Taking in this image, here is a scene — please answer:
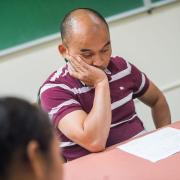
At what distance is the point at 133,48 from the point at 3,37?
910mm

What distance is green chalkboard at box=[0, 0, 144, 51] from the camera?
94.5 inches

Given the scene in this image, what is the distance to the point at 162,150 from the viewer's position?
4.45 feet

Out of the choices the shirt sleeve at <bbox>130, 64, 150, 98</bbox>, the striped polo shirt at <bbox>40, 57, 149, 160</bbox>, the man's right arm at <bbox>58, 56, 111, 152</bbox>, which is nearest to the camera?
the man's right arm at <bbox>58, 56, 111, 152</bbox>

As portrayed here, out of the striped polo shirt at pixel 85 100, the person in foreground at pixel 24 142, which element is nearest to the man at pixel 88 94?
the striped polo shirt at pixel 85 100

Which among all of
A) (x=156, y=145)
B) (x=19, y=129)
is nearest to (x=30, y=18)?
(x=156, y=145)

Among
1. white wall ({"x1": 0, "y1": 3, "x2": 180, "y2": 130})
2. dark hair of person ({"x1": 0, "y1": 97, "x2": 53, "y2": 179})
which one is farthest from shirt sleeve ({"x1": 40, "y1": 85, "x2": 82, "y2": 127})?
dark hair of person ({"x1": 0, "y1": 97, "x2": 53, "y2": 179})

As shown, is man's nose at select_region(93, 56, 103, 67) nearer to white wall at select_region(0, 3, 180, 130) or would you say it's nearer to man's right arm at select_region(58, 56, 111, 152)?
man's right arm at select_region(58, 56, 111, 152)

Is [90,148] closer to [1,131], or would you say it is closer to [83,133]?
[83,133]

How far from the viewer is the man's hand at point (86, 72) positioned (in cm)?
162

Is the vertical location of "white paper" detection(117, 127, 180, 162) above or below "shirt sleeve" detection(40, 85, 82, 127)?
below

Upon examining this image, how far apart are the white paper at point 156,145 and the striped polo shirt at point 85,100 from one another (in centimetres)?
16

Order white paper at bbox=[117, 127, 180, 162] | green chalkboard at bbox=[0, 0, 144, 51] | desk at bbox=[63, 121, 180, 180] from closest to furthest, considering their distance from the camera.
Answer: desk at bbox=[63, 121, 180, 180] → white paper at bbox=[117, 127, 180, 162] → green chalkboard at bbox=[0, 0, 144, 51]

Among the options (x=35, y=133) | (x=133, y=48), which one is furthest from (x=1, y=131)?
(x=133, y=48)

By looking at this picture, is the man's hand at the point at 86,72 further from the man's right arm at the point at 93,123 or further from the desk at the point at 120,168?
the desk at the point at 120,168
